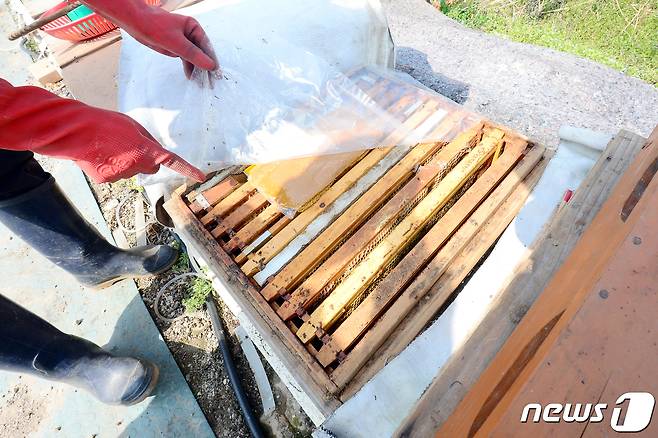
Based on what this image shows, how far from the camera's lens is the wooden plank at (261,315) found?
1.30m

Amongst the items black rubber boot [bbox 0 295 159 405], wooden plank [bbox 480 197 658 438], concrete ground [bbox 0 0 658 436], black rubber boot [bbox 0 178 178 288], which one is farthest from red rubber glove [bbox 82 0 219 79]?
wooden plank [bbox 480 197 658 438]

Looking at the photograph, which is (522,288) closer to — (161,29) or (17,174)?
(161,29)

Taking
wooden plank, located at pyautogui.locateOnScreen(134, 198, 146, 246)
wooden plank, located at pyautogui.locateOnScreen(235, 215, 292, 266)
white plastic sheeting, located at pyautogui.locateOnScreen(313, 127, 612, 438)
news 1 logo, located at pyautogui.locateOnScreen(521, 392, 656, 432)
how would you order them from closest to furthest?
1. news 1 logo, located at pyautogui.locateOnScreen(521, 392, 656, 432)
2. white plastic sheeting, located at pyautogui.locateOnScreen(313, 127, 612, 438)
3. wooden plank, located at pyautogui.locateOnScreen(235, 215, 292, 266)
4. wooden plank, located at pyautogui.locateOnScreen(134, 198, 146, 246)

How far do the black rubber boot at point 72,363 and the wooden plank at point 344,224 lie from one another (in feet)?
2.53

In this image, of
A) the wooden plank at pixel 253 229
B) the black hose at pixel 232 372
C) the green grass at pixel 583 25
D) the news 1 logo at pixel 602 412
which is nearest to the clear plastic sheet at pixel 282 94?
the wooden plank at pixel 253 229

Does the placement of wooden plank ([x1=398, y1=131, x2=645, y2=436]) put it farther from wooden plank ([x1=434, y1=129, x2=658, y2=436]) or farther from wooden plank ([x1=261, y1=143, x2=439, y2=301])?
wooden plank ([x1=261, y1=143, x2=439, y2=301])

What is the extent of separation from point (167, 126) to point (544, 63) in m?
2.52

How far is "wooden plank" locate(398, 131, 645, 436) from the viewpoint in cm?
98

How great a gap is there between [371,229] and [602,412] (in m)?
1.02

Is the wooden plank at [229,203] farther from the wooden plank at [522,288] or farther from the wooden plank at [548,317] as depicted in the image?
the wooden plank at [548,317]

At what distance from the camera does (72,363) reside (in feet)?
5.60

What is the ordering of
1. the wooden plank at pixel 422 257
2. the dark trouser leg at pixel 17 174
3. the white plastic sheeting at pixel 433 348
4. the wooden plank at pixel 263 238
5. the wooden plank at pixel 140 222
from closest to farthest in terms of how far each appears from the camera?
the white plastic sheeting at pixel 433 348 → the wooden plank at pixel 422 257 → the dark trouser leg at pixel 17 174 → the wooden plank at pixel 263 238 → the wooden plank at pixel 140 222

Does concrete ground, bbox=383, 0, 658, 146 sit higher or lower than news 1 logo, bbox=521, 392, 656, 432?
higher

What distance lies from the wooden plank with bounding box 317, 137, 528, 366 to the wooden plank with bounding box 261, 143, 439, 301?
247 mm
